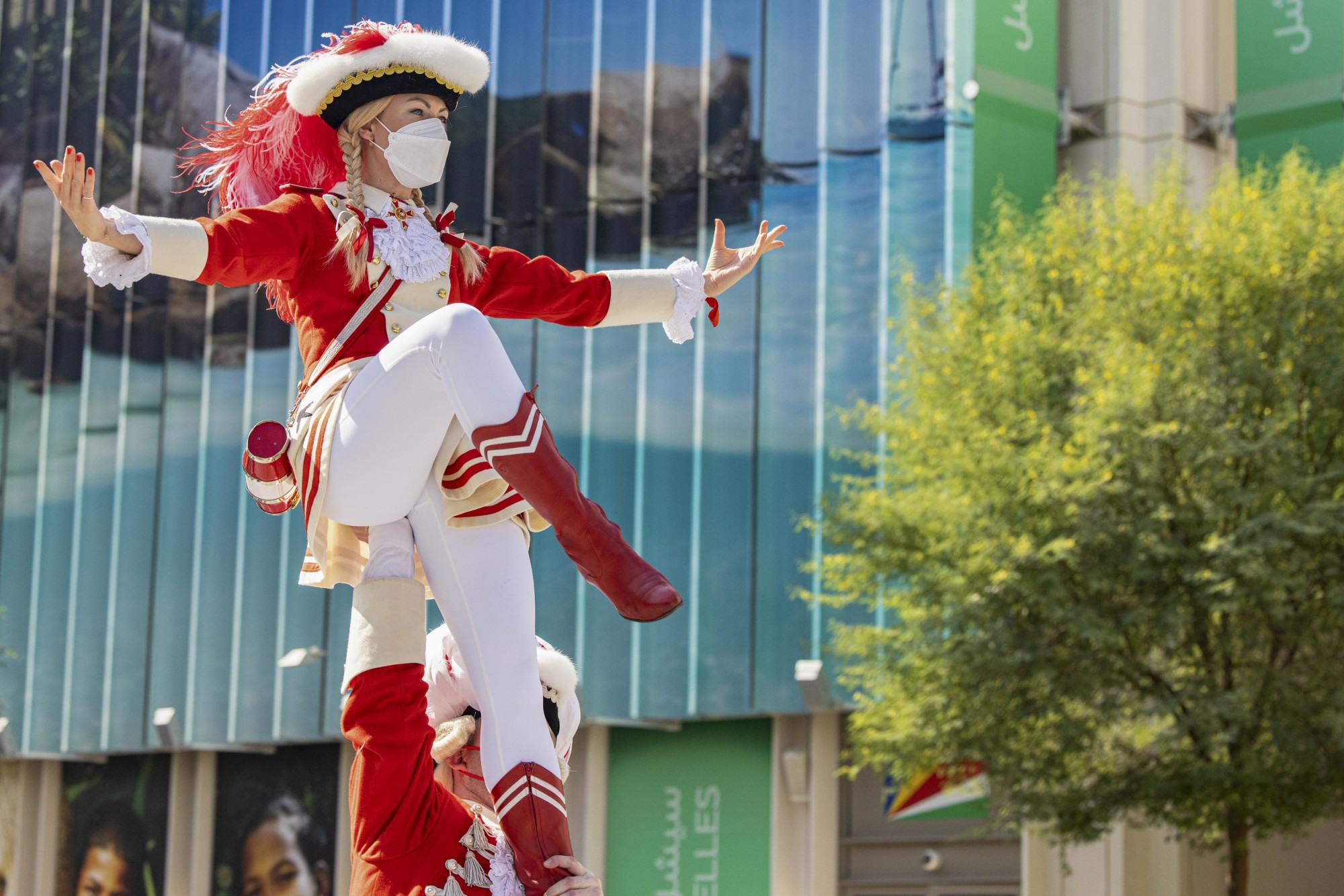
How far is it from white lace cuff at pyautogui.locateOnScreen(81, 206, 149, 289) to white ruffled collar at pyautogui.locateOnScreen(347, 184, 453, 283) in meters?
0.58

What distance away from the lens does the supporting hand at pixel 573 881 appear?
11.6 ft

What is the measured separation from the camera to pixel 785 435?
18.1m

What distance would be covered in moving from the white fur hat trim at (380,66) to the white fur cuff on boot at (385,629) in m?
1.20

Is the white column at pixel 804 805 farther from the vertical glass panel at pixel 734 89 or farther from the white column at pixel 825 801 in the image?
the vertical glass panel at pixel 734 89

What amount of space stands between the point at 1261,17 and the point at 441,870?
1751 centimetres

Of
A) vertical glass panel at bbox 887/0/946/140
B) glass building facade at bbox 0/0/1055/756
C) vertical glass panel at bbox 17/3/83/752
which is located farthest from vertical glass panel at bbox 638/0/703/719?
vertical glass panel at bbox 17/3/83/752

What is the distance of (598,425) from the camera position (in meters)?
19.0

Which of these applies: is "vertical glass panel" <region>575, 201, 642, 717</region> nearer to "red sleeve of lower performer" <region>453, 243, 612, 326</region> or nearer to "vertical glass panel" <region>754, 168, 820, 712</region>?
"vertical glass panel" <region>754, 168, 820, 712</region>

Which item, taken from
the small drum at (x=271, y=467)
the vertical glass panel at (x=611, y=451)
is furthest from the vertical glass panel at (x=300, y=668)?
the small drum at (x=271, y=467)

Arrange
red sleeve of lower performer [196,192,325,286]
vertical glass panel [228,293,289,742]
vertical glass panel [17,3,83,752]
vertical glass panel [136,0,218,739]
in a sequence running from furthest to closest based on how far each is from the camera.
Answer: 1. vertical glass panel [17,3,83,752]
2. vertical glass panel [136,0,218,739]
3. vertical glass panel [228,293,289,742]
4. red sleeve of lower performer [196,192,325,286]

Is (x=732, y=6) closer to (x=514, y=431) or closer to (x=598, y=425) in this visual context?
(x=598, y=425)

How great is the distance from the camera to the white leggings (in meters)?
3.56

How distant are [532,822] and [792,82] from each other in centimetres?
1567

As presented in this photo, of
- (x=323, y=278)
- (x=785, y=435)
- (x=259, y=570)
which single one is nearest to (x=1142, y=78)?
(x=785, y=435)
